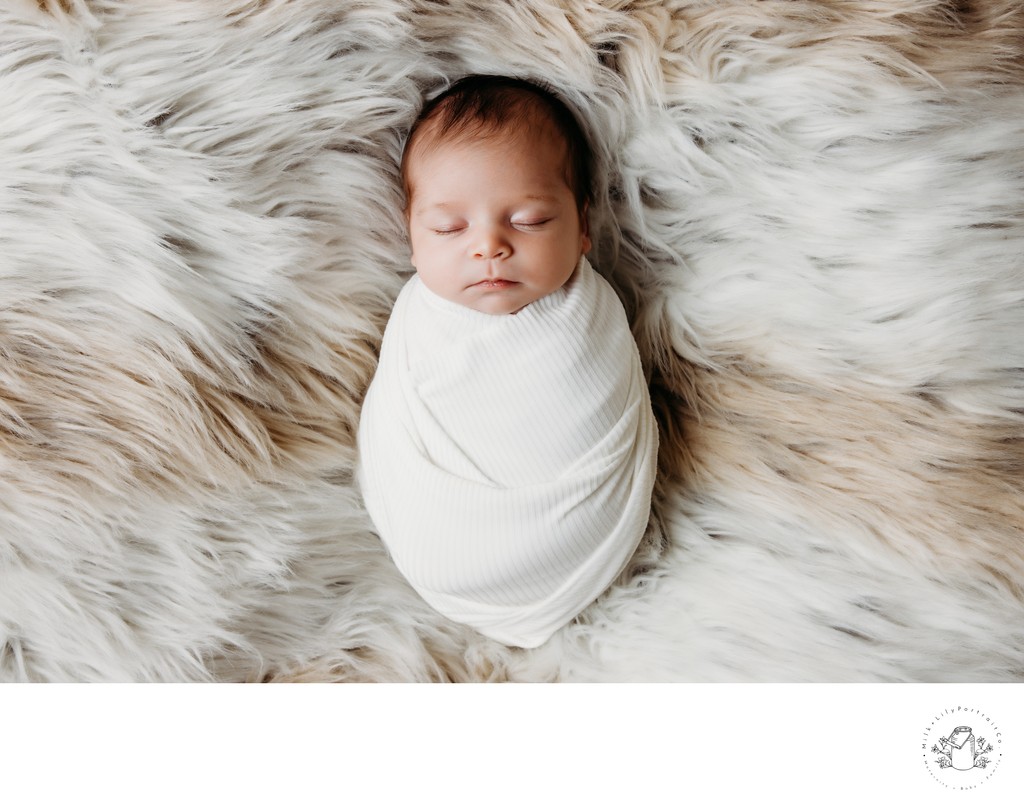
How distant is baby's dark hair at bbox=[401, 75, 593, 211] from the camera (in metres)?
0.78

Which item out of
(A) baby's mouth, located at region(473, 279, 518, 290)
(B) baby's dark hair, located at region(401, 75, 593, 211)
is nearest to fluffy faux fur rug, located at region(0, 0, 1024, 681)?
(B) baby's dark hair, located at region(401, 75, 593, 211)

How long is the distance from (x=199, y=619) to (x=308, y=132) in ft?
1.73

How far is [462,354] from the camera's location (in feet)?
2.70

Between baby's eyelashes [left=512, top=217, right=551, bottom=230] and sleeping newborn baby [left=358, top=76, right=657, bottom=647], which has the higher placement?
baby's eyelashes [left=512, top=217, right=551, bottom=230]

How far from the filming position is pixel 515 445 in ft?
2.69

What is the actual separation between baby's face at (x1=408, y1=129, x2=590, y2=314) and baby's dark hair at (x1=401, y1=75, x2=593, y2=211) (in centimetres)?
1

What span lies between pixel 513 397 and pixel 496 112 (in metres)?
0.29
